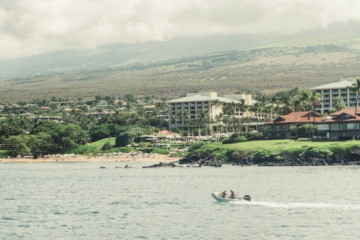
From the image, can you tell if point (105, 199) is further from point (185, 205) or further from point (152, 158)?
point (152, 158)

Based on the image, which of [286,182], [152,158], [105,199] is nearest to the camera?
[105,199]

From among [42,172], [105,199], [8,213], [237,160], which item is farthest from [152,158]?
[8,213]

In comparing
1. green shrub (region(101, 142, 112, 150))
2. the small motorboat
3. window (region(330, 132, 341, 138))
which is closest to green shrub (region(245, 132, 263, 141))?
window (region(330, 132, 341, 138))

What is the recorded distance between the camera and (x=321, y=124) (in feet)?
488

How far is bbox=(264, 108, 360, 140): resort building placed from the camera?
476ft

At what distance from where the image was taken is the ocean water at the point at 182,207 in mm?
53500

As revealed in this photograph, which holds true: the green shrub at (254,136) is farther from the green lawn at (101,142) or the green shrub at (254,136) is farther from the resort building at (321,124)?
the green lawn at (101,142)

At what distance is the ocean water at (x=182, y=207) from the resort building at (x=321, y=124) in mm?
36849

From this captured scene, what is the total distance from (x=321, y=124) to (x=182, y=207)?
284ft

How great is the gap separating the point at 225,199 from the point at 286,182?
23875mm

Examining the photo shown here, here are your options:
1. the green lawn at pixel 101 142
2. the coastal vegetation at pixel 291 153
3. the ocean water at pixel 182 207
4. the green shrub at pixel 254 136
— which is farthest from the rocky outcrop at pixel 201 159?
the green lawn at pixel 101 142

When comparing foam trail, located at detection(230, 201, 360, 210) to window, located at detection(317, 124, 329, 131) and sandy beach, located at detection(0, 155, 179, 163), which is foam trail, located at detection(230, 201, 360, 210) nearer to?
window, located at detection(317, 124, 329, 131)

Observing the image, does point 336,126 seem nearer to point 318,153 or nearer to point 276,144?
point 276,144

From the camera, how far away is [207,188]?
86.1m
